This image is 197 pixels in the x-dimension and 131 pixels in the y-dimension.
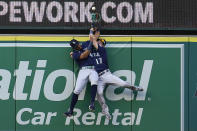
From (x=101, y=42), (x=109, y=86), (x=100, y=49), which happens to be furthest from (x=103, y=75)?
(x=101, y=42)

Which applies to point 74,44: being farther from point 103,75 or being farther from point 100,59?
point 103,75

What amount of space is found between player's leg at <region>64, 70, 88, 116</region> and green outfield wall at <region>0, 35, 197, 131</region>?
22 centimetres

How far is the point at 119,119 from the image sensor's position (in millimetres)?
10258

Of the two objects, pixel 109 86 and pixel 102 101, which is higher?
pixel 109 86

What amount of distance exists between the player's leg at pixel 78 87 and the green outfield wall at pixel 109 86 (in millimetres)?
224

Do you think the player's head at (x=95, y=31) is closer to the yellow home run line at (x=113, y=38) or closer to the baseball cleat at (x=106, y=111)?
the yellow home run line at (x=113, y=38)

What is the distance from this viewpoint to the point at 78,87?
989cm

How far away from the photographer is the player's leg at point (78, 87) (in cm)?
987

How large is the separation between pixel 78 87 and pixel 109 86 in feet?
2.24

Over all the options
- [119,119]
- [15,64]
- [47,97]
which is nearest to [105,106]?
[119,119]

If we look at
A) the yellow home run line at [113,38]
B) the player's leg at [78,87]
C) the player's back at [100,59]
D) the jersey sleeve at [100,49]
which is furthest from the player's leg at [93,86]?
the yellow home run line at [113,38]

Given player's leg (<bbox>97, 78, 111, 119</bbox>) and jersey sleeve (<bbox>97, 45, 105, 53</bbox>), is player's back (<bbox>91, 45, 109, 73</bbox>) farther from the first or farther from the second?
player's leg (<bbox>97, 78, 111, 119</bbox>)

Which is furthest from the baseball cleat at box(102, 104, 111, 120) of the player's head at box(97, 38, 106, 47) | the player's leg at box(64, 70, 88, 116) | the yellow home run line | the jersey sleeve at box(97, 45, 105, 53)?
the yellow home run line

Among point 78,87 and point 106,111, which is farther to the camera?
point 106,111
